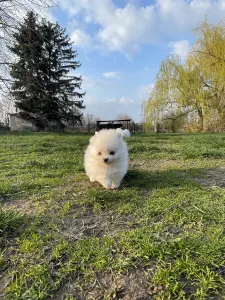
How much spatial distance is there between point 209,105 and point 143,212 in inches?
648

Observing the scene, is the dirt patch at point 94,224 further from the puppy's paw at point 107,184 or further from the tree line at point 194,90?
the tree line at point 194,90

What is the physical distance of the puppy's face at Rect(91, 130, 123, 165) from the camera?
317cm

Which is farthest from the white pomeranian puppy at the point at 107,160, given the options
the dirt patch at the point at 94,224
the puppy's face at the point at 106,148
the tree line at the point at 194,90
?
the tree line at the point at 194,90

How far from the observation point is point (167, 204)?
2395mm

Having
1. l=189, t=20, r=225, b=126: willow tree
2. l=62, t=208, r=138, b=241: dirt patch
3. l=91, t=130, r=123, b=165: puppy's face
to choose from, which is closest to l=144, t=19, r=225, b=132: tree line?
l=189, t=20, r=225, b=126: willow tree

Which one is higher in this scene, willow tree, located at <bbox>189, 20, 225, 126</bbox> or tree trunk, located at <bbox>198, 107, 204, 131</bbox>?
willow tree, located at <bbox>189, 20, 225, 126</bbox>

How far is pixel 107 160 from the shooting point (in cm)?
313

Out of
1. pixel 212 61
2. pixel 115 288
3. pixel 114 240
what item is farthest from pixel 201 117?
pixel 115 288

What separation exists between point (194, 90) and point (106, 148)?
1579cm

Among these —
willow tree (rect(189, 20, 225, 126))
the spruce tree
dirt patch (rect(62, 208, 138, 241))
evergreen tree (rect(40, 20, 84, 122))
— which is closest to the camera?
dirt patch (rect(62, 208, 138, 241))

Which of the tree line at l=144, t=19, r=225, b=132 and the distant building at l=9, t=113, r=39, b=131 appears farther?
the distant building at l=9, t=113, r=39, b=131

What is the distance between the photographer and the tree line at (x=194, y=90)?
15886 millimetres

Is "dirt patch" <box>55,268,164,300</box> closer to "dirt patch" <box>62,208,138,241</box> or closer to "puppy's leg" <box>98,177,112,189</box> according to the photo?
"dirt patch" <box>62,208,138,241</box>

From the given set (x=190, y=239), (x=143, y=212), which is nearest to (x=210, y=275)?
(x=190, y=239)
